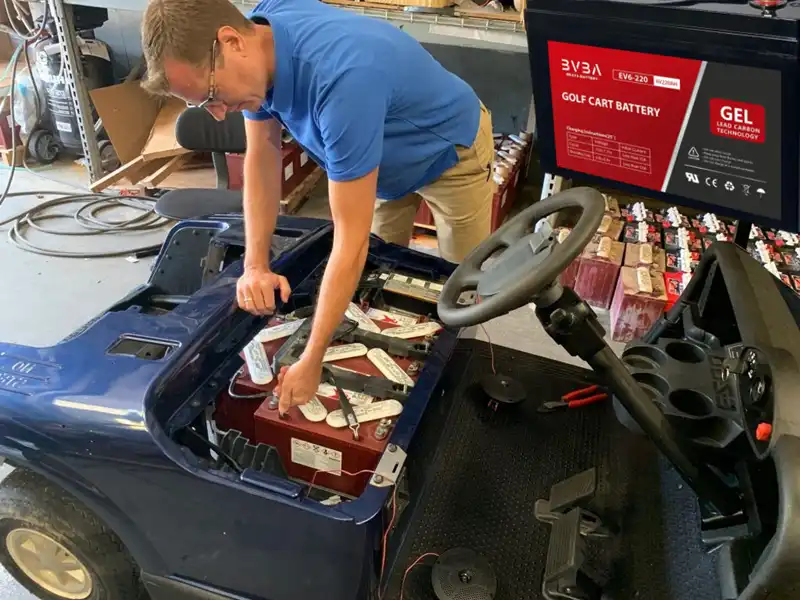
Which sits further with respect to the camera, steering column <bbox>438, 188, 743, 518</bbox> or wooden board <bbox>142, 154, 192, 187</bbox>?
wooden board <bbox>142, 154, 192, 187</bbox>

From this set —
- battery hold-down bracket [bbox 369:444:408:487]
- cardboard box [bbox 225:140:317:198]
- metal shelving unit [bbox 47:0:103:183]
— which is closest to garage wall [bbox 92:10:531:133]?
cardboard box [bbox 225:140:317:198]

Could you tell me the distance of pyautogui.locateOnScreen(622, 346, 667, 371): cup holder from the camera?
130 centimetres

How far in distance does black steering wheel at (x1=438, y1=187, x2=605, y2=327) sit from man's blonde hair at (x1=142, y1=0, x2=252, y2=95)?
1.87ft

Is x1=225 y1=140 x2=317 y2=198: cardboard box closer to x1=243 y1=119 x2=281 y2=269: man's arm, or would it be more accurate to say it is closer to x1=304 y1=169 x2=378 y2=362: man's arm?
x1=243 y1=119 x2=281 y2=269: man's arm

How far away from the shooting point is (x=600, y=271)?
94.5 inches

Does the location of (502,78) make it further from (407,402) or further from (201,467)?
(201,467)

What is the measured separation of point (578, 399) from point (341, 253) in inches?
30.8

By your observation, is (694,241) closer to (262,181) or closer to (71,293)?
(262,181)

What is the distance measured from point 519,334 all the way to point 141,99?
7.71ft

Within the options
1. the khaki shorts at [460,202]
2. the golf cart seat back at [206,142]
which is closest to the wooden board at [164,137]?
the golf cart seat back at [206,142]

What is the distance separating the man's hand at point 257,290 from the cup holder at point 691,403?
78cm

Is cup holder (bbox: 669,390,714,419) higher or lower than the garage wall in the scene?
lower

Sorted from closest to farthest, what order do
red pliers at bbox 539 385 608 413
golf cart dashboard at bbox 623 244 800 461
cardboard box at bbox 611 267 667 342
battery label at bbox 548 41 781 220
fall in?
golf cart dashboard at bbox 623 244 800 461, battery label at bbox 548 41 781 220, red pliers at bbox 539 385 608 413, cardboard box at bbox 611 267 667 342

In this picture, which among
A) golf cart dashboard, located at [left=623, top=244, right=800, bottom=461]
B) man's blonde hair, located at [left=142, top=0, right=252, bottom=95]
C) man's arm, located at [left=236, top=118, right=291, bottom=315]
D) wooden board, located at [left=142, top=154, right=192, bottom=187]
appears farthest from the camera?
wooden board, located at [left=142, top=154, right=192, bottom=187]
